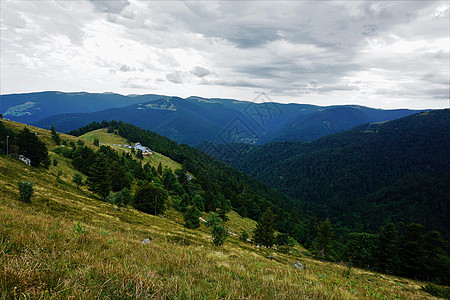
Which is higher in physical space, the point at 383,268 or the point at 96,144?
the point at 96,144

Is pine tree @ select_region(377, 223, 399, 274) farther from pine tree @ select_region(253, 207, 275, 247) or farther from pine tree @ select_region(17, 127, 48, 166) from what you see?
pine tree @ select_region(17, 127, 48, 166)

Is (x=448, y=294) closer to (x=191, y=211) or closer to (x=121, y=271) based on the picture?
(x=121, y=271)

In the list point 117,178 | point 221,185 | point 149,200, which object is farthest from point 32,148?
point 221,185

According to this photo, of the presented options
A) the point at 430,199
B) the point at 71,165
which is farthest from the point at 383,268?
the point at 430,199

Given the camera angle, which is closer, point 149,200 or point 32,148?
point 32,148

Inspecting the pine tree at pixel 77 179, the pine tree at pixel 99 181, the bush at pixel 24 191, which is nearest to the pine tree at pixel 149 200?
the pine tree at pixel 99 181

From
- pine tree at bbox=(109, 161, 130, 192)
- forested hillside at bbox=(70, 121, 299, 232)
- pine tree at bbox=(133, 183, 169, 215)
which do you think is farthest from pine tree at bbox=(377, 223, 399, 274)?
pine tree at bbox=(109, 161, 130, 192)

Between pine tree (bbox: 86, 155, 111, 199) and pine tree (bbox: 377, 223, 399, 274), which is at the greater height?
pine tree (bbox: 86, 155, 111, 199)

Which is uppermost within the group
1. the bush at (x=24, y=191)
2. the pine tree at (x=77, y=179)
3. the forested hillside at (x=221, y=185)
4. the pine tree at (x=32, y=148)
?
the pine tree at (x=32, y=148)

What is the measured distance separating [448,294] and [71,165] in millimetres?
86718

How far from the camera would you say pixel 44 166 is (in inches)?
2130

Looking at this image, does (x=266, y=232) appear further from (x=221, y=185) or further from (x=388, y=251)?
(x=221, y=185)

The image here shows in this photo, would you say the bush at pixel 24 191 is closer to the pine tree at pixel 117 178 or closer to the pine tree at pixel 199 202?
the pine tree at pixel 117 178

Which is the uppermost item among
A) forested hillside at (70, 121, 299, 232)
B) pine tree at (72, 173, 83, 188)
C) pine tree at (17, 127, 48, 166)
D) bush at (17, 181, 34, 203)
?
pine tree at (17, 127, 48, 166)
